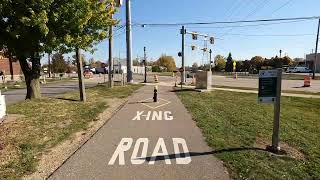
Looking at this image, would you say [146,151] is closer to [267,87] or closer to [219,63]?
[267,87]

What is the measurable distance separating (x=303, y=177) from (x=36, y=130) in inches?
281

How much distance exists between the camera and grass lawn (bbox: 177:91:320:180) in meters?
7.34

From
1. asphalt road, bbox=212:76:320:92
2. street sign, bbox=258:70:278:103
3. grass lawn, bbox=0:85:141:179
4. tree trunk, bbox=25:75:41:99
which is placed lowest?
asphalt road, bbox=212:76:320:92

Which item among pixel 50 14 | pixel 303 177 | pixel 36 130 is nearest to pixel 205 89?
pixel 50 14

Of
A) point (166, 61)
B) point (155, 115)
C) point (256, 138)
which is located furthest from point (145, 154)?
point (166, 61)

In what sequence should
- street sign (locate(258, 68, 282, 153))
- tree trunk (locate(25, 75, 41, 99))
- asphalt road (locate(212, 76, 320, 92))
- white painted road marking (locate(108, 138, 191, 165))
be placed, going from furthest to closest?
asphalt road (locate(212, 76, 320, 92))
tree trunk (locate(25, 75, 41, 99))
street sign (locate(258, 68, 282, 153))
white painted road marking (locate(108, 138, 191, 165))

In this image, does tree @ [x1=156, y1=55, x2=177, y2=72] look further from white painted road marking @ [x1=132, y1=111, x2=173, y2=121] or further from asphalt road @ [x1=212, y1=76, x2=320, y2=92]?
white painted road marking @ [x1=132, y1=111, x2=173, y2=121]

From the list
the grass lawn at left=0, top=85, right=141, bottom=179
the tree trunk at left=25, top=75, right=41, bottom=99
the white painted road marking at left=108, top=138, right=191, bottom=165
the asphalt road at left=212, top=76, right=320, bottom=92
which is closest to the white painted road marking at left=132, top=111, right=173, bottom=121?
the grass lawn at left=0, top=85, right=141, bottom=179

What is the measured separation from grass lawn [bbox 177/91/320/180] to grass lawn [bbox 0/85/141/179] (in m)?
3.88

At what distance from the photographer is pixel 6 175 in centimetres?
682

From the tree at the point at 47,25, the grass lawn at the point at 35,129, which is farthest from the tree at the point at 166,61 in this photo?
the grass lawn at the point at 35,129

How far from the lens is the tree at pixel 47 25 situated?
13586mm

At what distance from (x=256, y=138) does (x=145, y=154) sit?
11.7 ft

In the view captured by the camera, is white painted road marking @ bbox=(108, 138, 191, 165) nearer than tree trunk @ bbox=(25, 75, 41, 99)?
Yes
